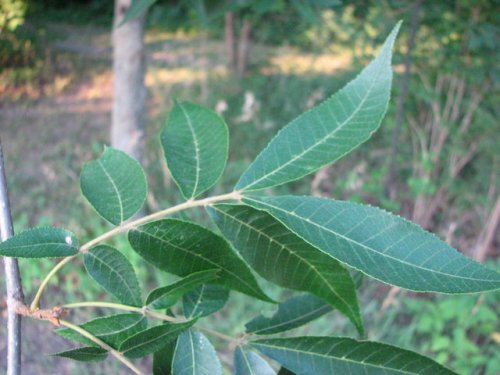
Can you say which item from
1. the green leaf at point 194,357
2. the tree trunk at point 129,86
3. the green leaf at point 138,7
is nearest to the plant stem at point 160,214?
the green leaf at point 194,357

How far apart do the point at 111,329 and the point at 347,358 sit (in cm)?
20

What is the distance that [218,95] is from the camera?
392cm

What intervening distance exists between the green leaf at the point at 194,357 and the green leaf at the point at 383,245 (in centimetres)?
14

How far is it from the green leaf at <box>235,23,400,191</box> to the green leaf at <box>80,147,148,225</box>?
0.33 feet

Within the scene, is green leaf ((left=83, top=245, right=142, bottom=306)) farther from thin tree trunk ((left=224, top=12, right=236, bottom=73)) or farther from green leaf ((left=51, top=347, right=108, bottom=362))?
thin tree trunk ((left=224, top=12, right=236, bottom=73))

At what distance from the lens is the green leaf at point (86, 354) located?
0.41m

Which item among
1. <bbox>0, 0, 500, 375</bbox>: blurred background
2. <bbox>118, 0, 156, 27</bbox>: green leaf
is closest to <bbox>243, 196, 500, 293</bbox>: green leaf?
<bbox>118, 0, 156, 27</bbox>: green leaf

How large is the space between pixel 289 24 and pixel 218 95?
2.48ft

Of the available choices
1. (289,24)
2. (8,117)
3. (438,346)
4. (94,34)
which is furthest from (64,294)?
(94,34)

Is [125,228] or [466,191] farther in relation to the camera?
[466,191]

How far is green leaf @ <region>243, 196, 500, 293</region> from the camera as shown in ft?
1.25

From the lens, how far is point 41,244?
0.43 meters

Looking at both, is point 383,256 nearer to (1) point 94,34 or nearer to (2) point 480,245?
(2) point 480,245

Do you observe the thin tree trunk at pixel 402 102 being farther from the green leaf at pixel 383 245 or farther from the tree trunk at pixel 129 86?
the green leaf at pixel 383 245
